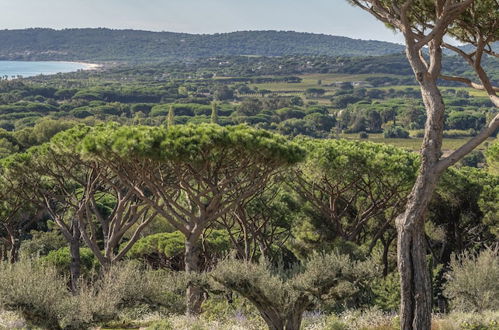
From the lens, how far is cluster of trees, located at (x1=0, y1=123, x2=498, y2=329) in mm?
9031

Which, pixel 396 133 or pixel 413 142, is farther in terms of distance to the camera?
pixel 396 133

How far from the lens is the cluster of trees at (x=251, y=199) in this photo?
29.6 ft

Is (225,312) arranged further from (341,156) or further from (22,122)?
(22,122)

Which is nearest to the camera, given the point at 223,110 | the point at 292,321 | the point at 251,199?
the point at 292,321

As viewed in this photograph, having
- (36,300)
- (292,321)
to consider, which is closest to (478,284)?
(292,321)

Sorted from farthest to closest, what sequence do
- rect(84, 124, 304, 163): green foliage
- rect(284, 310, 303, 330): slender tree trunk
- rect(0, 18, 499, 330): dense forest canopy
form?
1. rect(84, 124, 304, 163): green foliage
2. rect(284, 310, 303, 330): slender tree trunk
3. rect(0, 18, 499, 330): dense forest canopy

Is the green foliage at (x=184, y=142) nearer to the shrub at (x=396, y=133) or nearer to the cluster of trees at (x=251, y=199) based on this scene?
the cluster of trees at (x=251, y=199)

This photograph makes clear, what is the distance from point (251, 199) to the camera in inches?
592

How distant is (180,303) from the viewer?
9477 mm

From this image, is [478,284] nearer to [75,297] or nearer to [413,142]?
[75,297]

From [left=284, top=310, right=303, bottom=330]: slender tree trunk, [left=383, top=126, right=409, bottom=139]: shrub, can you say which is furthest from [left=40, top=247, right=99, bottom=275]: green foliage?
[left=383, top=126, right=409, bottom=139]: shrub

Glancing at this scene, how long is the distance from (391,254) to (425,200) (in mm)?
10185

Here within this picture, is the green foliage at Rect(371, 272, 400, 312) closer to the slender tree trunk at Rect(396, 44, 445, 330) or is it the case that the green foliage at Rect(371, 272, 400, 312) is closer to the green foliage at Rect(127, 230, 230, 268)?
the slender tree trunk at Rect(396, 44, 445, 330)

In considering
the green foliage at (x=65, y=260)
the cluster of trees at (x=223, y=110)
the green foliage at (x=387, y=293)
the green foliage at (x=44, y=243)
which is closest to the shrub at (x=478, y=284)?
the green foliage at (x=387, y=293)
